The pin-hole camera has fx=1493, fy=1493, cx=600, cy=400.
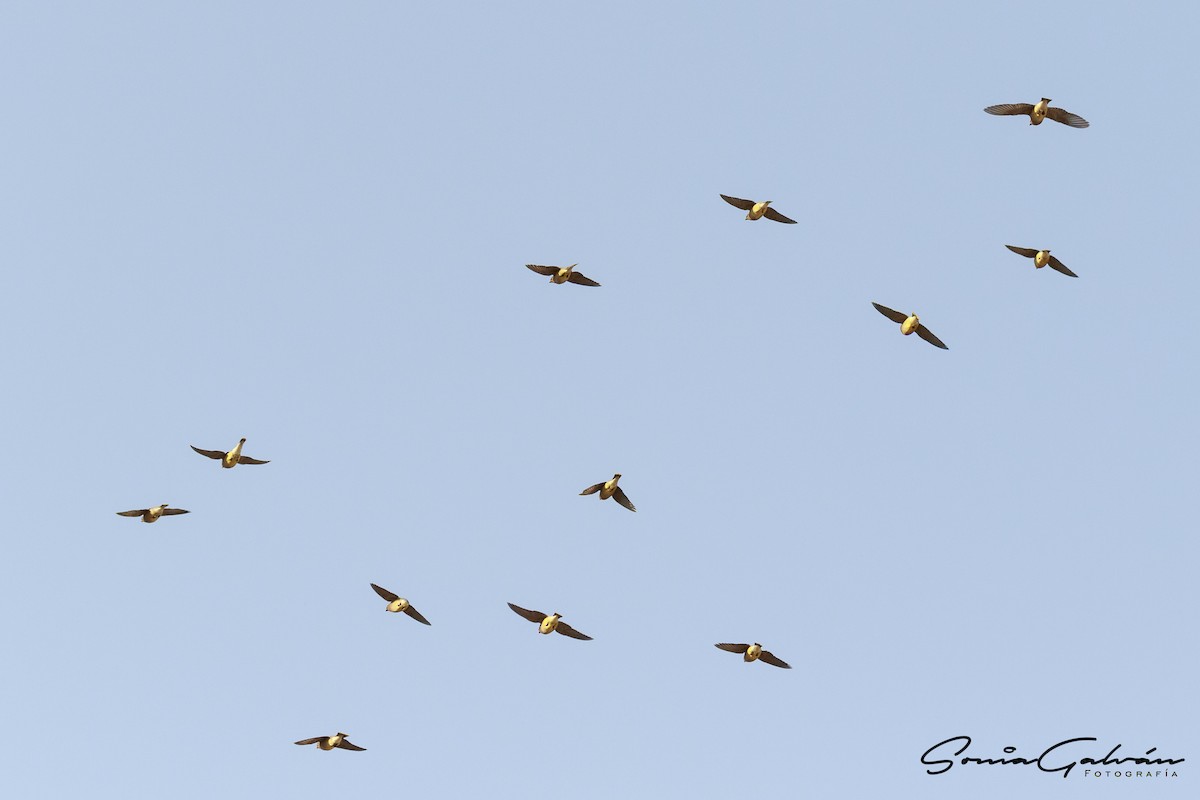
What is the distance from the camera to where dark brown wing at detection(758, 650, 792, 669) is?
8025cm

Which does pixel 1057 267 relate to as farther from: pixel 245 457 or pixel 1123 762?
pixel 245 457

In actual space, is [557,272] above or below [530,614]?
above

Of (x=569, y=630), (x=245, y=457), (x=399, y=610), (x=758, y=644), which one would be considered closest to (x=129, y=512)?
(x=245, y=457)

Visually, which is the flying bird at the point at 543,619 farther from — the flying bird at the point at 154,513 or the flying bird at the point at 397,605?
the flying bird at the point at 154,513

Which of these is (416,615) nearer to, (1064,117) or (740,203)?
(740,203)

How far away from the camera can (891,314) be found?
79.8m

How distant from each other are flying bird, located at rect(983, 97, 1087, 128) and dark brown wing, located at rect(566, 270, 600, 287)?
24002 mm

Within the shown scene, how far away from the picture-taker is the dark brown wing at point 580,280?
8306 centimetres

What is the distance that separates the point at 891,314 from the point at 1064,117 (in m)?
13.4

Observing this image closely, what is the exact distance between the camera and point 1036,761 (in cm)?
8594

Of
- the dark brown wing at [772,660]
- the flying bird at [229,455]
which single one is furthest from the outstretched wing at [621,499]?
the flying bird at [229,455]

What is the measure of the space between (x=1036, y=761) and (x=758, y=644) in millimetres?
19690

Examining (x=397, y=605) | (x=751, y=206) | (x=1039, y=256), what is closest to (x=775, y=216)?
(x=751, y=206)

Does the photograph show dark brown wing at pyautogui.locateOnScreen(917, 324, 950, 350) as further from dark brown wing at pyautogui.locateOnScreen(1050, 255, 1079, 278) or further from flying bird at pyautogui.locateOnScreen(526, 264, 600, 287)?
flying bird at pyautogui.locateOnScreen(526, 264, 600, 287)
